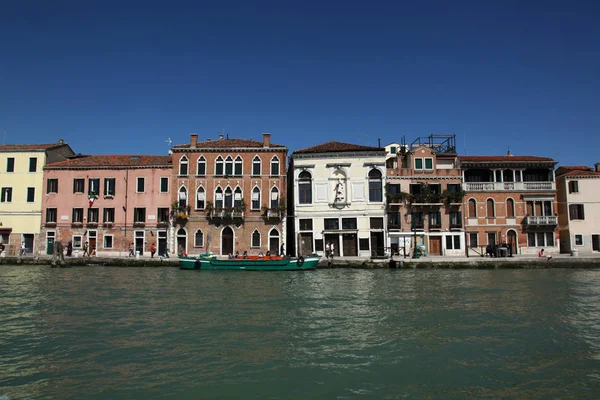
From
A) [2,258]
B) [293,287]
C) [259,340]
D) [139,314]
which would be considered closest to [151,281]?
[293,287]

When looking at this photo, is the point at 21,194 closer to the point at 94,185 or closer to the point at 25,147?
the point at 25,147

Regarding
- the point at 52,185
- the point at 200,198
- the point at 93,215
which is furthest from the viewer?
the point at 52,185

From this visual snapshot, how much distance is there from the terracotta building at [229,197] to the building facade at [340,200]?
1.67m

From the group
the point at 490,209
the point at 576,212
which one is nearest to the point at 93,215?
the point at 490,209

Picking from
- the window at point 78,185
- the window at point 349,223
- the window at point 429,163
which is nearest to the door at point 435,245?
the window at point 429,163

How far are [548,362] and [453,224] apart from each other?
1061 inches

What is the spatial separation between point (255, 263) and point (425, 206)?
1487 cm

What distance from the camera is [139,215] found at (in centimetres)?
3497

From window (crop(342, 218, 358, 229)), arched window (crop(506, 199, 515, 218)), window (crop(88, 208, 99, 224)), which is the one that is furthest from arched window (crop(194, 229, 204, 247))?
arched window (crop(506, 199, 515, 218))

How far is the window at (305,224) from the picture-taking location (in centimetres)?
3500

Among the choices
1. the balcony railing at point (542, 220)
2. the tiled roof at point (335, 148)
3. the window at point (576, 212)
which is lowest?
the balcony railing at point (542, 220)

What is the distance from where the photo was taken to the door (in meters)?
34.5

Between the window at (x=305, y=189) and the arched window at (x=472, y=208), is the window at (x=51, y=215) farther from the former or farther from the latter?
the arched window at (x=472, y=208)

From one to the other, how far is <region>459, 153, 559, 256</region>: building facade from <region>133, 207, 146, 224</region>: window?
25.2 meters
